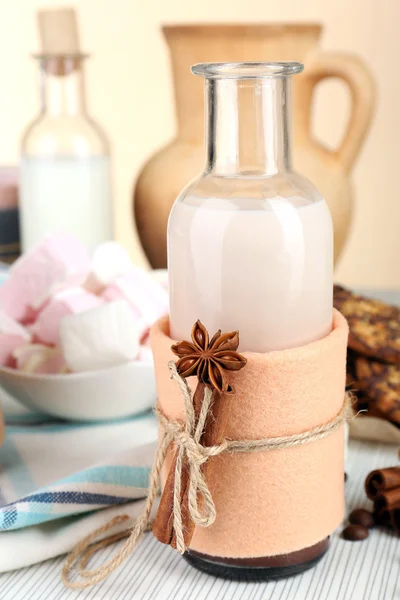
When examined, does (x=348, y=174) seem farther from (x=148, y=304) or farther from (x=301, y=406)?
(x=301, y=406)

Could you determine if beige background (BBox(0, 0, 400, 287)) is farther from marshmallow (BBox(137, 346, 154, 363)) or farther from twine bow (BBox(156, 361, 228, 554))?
twine bow (BBox(156, 361, 228, 554))

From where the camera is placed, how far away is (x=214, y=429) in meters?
0.49

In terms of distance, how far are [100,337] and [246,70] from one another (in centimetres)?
28

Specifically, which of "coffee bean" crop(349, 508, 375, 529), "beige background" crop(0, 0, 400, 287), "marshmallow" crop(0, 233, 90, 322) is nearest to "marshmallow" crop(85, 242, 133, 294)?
"marshmallow" crop(0, 233, 90, 322)

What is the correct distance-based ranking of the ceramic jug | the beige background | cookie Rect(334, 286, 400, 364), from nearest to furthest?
cookie Rect(334, 286, 400, 364) < the ceramic jug < the beige background

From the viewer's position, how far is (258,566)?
1.76ft

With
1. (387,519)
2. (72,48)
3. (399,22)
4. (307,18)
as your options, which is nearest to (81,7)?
(307,18)

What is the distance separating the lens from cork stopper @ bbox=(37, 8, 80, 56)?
1.17m

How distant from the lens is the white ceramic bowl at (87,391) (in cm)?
70

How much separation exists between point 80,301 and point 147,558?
26 cm

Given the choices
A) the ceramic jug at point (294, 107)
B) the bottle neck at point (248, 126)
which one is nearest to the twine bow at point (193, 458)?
the bottle neck at point (248, 126)

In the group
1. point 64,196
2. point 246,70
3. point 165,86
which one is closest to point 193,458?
point 246,70

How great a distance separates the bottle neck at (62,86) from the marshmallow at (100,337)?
1.72 ft

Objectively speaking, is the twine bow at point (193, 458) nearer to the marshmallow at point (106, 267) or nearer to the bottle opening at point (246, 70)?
the bottle opening at point (246, 70)
